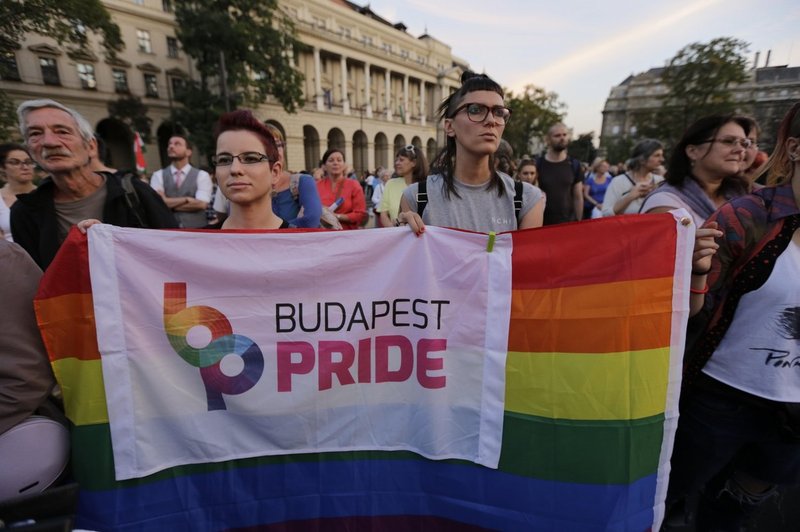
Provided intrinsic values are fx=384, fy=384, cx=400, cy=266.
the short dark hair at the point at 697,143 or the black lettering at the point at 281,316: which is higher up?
the short dark hair at the point at 697,143

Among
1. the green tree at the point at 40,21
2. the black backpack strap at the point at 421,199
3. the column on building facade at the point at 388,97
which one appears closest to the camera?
the black backpack strap at the point at 421,199

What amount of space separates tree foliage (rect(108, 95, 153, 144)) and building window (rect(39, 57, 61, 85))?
3366 mm

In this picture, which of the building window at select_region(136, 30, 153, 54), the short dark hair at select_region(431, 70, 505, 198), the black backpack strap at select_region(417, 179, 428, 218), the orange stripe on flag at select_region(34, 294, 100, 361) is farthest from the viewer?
the building window at select_region(136, 30, 153, 54)

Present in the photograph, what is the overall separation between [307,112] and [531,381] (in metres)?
42.6

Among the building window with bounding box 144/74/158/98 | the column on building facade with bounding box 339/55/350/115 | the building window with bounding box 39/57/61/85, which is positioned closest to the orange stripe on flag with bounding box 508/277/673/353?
the building window with bounding box 39/57/61/85

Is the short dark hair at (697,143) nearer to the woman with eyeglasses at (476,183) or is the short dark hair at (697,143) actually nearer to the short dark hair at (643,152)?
the woman with eyeglasses at (476,183)

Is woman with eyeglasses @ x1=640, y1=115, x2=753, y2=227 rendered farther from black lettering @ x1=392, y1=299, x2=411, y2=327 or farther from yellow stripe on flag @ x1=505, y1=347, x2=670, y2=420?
black lettering @ x1=392, y1=299, x2=411, y2=327

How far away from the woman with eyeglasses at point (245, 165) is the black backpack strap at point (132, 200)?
2.58ft

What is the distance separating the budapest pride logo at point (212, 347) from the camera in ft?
5.23

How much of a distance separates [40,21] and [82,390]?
1711cm

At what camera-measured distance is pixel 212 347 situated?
162 cm

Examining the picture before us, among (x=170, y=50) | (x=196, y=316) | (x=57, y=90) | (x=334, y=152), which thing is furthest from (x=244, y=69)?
(x=196, y=316)

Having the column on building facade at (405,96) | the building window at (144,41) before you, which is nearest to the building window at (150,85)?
the building window at (144,41)

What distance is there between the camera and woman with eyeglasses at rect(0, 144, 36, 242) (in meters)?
3.59
